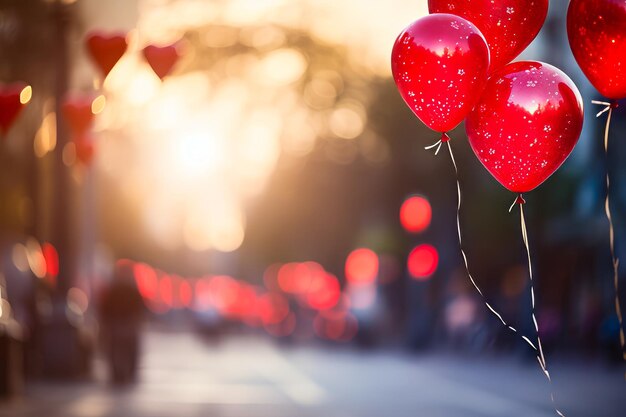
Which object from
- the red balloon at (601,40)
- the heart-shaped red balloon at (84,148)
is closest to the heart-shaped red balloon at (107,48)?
the heart-shaped red balloon at (84,148)

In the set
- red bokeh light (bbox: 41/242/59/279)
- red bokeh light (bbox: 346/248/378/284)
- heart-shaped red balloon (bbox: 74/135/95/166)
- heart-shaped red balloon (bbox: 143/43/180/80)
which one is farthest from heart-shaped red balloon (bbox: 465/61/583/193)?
red bokeh light (bbox: 346/248/378/284)

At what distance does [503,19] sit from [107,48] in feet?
20.3

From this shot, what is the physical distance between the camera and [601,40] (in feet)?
21.6

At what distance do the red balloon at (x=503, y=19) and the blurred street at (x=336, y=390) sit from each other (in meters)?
7.75

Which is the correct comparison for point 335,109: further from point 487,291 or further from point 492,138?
point 492,138

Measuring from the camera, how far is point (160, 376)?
66.3ft

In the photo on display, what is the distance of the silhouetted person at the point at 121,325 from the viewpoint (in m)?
17.7

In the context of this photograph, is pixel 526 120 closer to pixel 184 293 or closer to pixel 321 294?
pixel 321 294

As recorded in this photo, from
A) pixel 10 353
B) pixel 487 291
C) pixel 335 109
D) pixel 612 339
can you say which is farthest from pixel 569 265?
pixel 10 353

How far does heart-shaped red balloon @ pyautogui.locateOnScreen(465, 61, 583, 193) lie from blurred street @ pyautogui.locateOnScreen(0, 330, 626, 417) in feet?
24.9

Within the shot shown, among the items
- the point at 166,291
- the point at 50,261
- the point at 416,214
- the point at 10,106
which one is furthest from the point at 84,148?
the point at 166,291

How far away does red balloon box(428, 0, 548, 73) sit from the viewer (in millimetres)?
6809

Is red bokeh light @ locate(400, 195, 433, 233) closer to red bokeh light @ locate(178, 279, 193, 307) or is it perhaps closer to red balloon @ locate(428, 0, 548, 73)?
red balloon @ locate(428, 0, 548, 73)

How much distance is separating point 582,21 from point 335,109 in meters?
24.2
